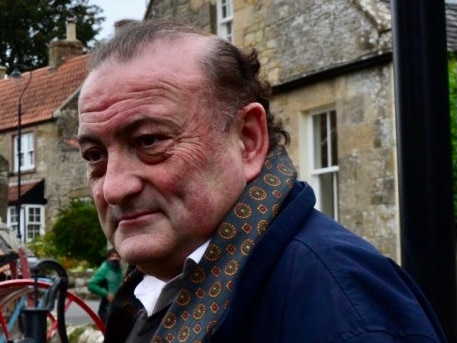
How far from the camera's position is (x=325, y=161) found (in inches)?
524

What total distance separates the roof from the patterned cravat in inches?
1155

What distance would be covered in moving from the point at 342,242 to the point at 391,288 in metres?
0.11

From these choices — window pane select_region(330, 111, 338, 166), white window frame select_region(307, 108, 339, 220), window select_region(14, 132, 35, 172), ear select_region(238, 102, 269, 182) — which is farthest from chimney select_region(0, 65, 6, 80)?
ear select_region(238, 102, 269, 182)

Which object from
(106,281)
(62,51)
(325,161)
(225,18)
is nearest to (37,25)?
(62,51)

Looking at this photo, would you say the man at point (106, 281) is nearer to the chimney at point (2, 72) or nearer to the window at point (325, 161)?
the window at point (325, 161)

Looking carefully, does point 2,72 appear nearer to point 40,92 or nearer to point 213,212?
point 40,92

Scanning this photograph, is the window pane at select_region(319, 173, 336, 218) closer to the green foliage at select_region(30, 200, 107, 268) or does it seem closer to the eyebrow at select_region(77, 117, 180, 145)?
the eyebrow at select_region(77, 117, 180, 145)

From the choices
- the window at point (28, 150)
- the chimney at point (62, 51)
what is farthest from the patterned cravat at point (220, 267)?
the chimney at point (62, 51)

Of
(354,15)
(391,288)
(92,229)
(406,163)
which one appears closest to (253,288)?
(391,288)

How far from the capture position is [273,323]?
1452 millimetres

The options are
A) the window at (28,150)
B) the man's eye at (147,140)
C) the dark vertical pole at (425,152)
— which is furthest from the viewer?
the window at (28,150)

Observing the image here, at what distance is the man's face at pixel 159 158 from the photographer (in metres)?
1.62

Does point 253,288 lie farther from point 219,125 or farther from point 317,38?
point 317,38

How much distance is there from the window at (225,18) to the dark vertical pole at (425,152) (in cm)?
1212
